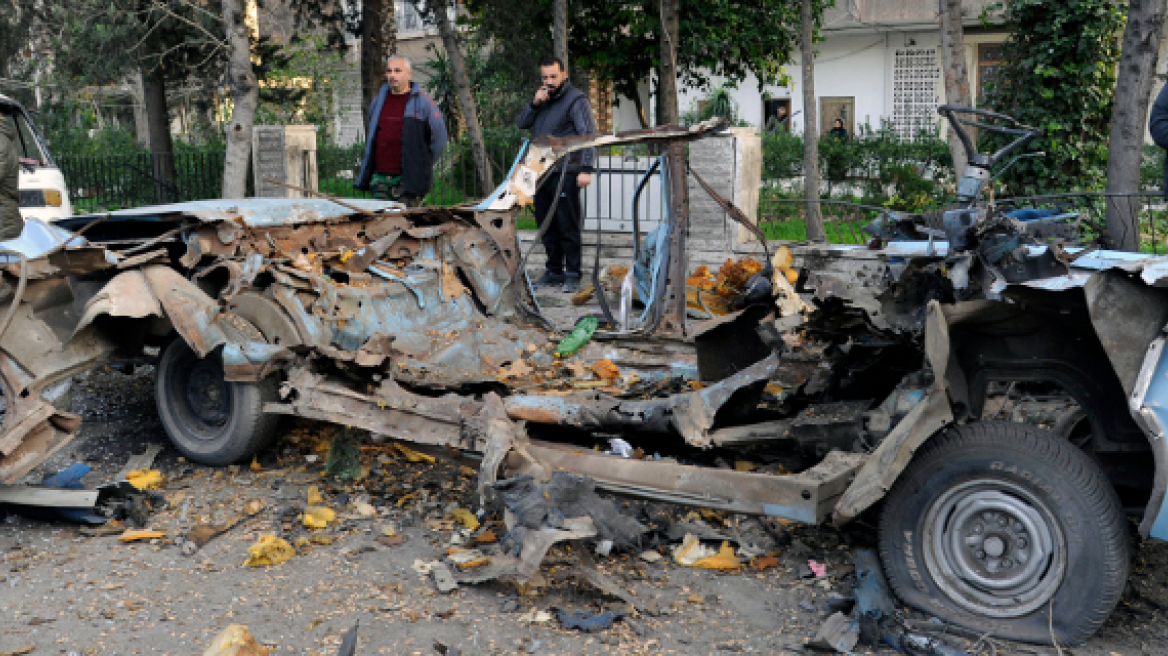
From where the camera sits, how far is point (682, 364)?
5168 millimetres

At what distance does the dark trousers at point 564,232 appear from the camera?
9.08m

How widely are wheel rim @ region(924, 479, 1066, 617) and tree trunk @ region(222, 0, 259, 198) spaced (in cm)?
956

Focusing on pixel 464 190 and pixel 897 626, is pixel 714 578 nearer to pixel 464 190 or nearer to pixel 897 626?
pixel 897 626

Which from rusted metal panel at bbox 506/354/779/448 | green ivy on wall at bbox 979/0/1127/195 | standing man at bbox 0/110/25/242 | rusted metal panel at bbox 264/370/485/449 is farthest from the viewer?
green ivy on wall at bbox 979/0/1127/195

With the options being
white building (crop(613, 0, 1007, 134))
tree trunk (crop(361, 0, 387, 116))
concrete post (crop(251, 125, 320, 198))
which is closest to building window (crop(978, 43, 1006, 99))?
white building (crop(613, 0, 1007, 134))

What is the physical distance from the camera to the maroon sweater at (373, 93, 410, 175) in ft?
28.3

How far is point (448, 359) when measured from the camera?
206 inches

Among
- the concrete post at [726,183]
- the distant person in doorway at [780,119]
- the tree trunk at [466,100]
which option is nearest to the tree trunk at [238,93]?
the tree trunk at [466,100]

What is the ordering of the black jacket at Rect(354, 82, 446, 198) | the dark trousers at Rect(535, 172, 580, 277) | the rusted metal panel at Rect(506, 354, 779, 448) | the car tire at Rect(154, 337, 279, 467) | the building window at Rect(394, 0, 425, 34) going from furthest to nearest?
1. the building window at Rect(394, 0, 425, 34)
2. the dark trousers at Rect(535, 172, 580, 277)
3. the black jacket at Rect(354, 82, 446, 198)
4. the car tire at Rect(154, 337, 279, 467)
5. the rusted metal panel at Rect(506, 354, 779, 448)

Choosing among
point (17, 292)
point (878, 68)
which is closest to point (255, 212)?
point (17, 292)

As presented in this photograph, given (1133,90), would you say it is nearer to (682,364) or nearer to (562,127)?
(682,364)

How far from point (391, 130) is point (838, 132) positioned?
12.8 metres

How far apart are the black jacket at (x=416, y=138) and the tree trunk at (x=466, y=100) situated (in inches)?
170

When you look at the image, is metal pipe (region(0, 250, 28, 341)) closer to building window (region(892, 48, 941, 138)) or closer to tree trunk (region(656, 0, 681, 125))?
tree trunk (region(656, 0, 681, 125))
